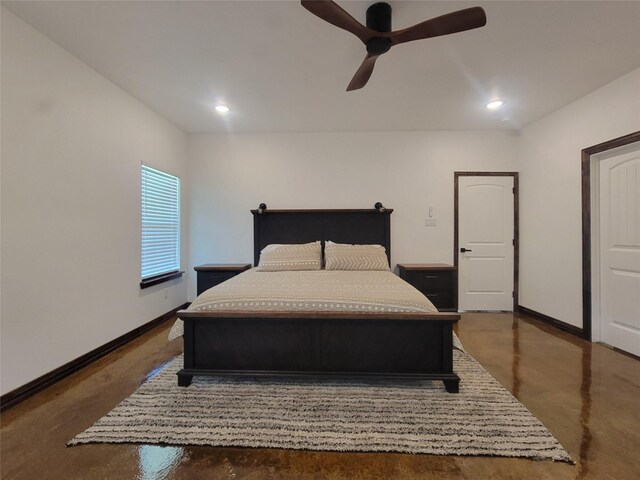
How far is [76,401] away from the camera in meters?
1.84

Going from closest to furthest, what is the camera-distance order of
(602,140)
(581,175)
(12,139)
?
(12,139)
(602,140)
(581,175)

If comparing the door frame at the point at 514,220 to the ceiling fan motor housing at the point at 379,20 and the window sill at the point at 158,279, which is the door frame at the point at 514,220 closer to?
the ceiling fan motor housing at the point at 379,20

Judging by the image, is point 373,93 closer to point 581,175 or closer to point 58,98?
point 581,175

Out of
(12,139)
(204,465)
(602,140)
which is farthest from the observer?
(602,140)

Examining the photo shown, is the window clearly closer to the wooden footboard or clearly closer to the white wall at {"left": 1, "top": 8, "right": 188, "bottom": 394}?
the white wall at {"left": 1, "top": 8, "right": 188, "bottom": 394}

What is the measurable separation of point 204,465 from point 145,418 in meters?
0.57

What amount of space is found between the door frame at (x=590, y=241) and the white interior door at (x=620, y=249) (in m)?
0.04

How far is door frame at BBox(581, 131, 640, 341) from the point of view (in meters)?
2.81

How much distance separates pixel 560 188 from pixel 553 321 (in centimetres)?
155

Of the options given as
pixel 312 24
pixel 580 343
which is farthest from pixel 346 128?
pixel 580 343

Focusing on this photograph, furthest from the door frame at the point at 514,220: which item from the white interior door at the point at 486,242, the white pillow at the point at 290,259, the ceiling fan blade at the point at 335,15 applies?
the ceiling fan blade at the point at 335,15

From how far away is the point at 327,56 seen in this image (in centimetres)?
217

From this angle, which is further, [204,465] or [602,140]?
[602,140]

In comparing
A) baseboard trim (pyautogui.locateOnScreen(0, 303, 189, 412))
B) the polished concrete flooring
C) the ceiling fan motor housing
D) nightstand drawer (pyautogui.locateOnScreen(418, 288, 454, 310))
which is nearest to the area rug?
the polished concrete flooring
